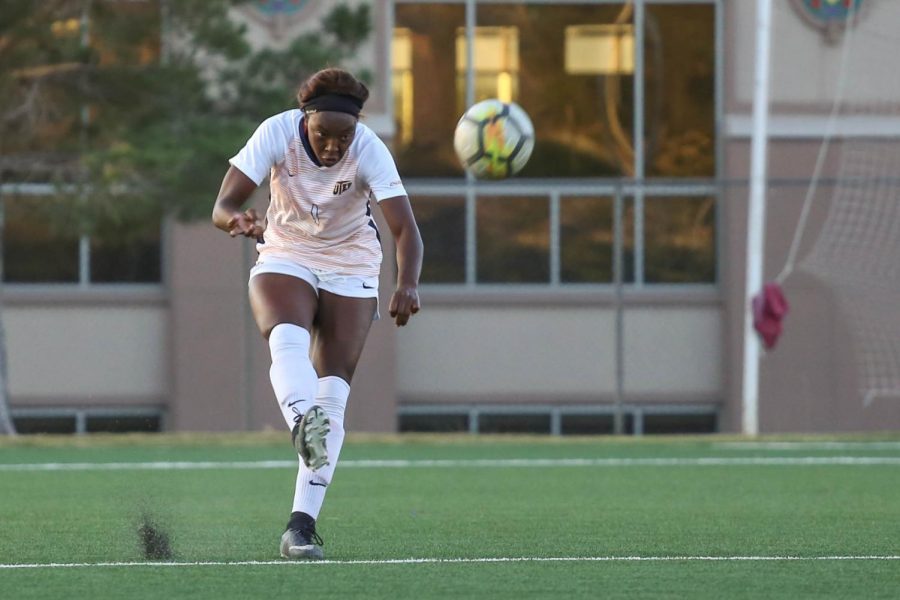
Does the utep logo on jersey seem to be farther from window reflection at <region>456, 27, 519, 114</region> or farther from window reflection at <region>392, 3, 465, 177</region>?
window reflection at <region>456, 27, 519, 114</region>

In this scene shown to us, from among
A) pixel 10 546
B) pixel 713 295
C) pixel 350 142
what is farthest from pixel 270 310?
pixel 713 295

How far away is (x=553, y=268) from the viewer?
21.3 metres

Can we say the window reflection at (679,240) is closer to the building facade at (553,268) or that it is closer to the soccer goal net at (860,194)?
the building facade at (553,268)

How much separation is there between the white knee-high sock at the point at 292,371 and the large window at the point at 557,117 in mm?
13743

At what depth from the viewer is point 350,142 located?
7.38 metres

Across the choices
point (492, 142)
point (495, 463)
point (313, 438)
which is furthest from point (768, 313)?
point (313, 438)

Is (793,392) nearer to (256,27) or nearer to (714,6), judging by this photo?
(714,6)

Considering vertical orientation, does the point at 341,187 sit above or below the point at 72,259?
above

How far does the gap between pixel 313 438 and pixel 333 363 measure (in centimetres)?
86

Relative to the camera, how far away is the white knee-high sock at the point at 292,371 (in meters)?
6.98

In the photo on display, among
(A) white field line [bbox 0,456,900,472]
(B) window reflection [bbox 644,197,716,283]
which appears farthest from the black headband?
(B) window reflection [bbox 644,197,716,283]

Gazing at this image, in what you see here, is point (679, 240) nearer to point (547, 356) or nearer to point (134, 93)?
point (547, 356)

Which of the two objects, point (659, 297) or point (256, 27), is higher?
point (256, 27)

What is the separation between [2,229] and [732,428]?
8159mm
